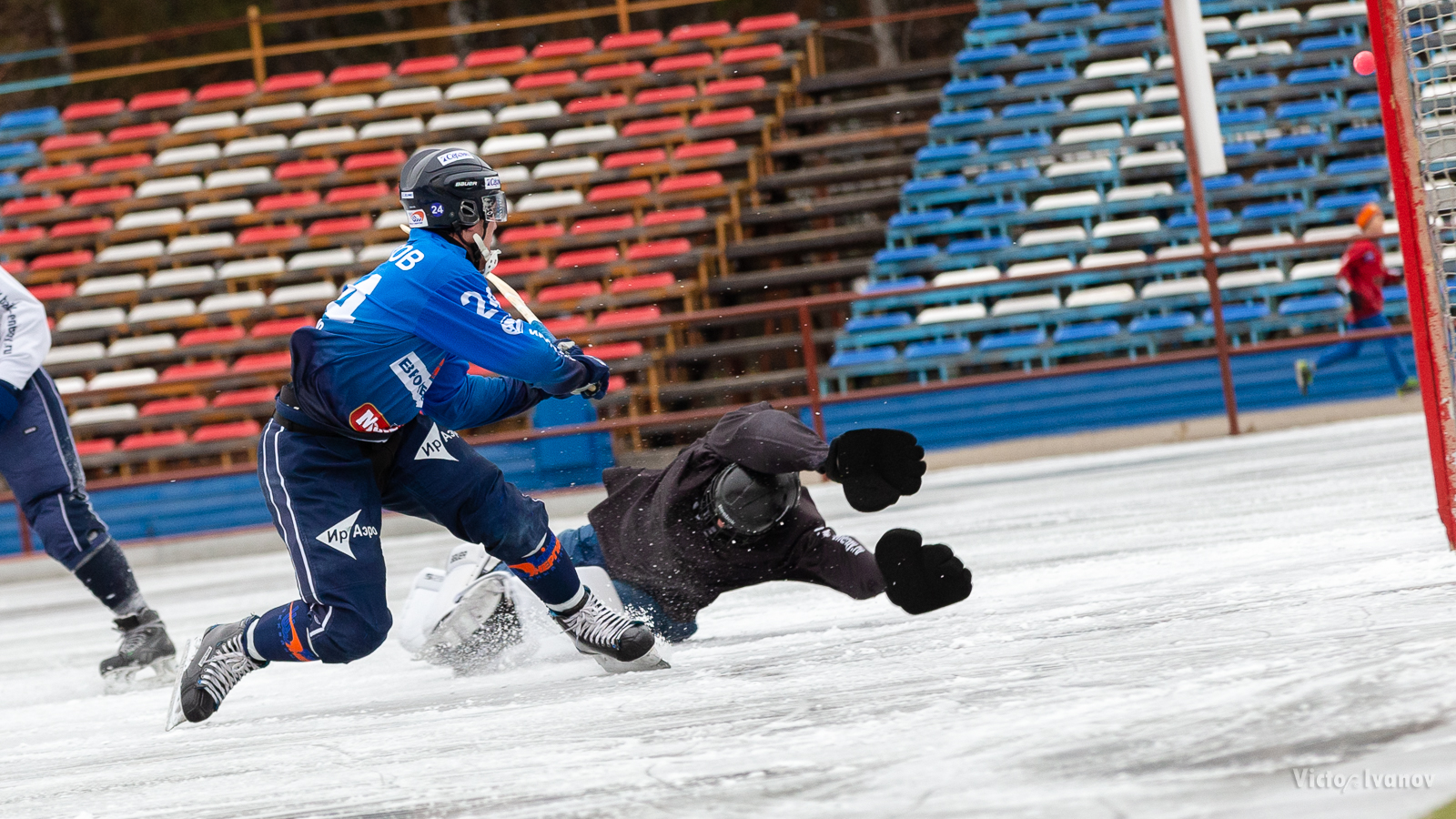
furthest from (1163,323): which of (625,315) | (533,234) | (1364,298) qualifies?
(533,234)

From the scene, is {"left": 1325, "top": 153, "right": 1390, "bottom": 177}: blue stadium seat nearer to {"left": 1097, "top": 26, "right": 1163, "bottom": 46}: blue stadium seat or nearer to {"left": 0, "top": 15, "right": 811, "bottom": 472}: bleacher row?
{"left": 1097, "top": 26, "right": 1163, "bottom": 46}: blue stadium seat

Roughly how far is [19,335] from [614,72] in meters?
11.3

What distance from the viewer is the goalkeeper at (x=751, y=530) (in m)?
2.97

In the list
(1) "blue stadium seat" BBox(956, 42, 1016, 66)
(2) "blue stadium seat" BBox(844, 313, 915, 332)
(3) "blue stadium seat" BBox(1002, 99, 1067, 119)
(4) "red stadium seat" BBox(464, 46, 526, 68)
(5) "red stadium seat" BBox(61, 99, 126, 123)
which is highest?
(5) "red stadium seat" BBox(61, 99, 126, 123)

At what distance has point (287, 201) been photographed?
14398 millimetres

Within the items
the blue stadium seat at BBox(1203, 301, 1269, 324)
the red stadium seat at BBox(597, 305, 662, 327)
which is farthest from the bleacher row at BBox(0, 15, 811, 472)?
the blue stadium seat at BBox(1203, 301, 1269, 324)

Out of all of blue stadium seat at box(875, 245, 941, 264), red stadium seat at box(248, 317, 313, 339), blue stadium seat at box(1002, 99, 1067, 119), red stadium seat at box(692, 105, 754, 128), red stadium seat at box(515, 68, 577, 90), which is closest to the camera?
blue stadium seat at box(875, 245, 941, 264)

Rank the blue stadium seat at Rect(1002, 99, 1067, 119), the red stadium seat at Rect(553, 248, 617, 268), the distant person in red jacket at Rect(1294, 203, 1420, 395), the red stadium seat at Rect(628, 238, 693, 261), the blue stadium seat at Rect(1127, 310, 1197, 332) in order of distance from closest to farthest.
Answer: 1. the distant person in red jacket at Rect(1294, 203, 1420, 395)
2. the blue stadium seat at Rect(1127, 310, 1197, 332)
3. the red stadium seat at Rect(553, 248, 617, 268)
4. the red stadium seat at Rect(628, 238, 693, 261)
5. the blue stadium seat at Rect(1002, 99, 1067, 119)

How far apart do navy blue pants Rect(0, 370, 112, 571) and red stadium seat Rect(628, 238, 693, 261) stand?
8.30 meters

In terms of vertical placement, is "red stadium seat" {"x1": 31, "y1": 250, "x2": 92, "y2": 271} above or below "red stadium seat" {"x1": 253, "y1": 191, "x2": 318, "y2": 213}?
below

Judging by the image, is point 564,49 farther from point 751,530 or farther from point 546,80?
point 751,530

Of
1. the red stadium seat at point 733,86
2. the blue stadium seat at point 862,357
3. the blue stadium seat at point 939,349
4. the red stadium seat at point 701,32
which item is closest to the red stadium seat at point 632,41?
the red stadium seat at point 701,32

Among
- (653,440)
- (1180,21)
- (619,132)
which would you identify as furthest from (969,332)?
(653,440)

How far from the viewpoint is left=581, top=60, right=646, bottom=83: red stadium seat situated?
14688 millimetres
